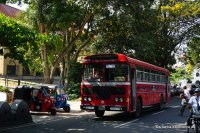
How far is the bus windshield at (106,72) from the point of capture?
18906mm

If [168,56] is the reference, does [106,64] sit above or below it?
below

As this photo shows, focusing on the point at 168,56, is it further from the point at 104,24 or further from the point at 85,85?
the point at 85,85


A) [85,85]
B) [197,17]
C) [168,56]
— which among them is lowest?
[85,85]

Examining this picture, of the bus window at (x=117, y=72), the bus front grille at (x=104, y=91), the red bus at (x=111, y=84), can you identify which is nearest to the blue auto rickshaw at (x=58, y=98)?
the red bus at (x=111, y=84)

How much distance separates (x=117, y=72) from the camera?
19.0 metres

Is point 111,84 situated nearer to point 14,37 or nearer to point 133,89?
point 133,89

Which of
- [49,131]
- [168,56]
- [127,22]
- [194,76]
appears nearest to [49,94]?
[49,131]

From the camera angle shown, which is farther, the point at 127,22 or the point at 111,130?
the point at 127,22

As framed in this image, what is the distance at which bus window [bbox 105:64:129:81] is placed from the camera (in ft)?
62.0

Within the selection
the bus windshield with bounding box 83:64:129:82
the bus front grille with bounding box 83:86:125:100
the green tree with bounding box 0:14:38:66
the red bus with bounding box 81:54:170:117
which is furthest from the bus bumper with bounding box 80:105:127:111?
the green tree with bounding box 0:14:38:66

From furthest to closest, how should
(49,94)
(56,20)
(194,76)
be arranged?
(194,76), (56,20), (49,94)

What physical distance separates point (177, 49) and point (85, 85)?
37159 mm

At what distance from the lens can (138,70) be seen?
20547 mm

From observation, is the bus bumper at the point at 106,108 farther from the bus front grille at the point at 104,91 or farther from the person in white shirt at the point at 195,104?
the person in white shirt at the point at 195,104
